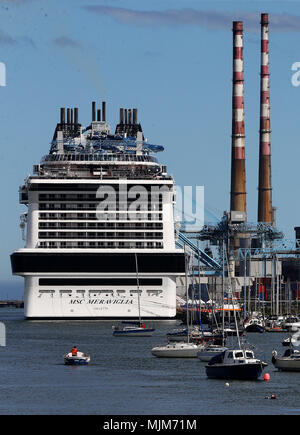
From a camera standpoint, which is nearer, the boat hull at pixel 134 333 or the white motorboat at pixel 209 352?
the white motorboat at pixel 209 352

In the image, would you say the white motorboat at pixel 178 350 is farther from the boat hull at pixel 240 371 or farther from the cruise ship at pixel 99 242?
the cruise ship at pixel 99 242

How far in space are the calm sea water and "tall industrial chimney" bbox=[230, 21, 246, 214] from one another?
6463cm

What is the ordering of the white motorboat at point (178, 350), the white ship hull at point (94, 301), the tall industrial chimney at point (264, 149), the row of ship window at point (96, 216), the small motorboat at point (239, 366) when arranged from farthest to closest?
the tall industrial chimney at point (264, 149), the row of ship window at point (96, 216), the white ship hull at point (94, 301), the white motorboat at point (178, 350), the small motorboat at point (239, 366)

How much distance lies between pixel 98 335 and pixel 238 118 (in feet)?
200

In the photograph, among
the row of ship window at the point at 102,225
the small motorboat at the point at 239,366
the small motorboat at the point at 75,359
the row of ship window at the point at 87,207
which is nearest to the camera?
the small motorboat at the point at 239,366

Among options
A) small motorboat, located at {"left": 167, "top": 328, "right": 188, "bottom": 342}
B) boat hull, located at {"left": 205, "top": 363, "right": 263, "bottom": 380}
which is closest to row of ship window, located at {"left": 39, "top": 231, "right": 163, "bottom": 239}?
small motorboat, located at {"left": 167, "top": 328, "right": 188, "bottom": 342}

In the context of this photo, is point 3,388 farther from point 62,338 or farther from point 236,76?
point 236,76

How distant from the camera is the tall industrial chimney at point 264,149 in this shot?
492 feet

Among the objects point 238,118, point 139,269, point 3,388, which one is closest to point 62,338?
point 139,269

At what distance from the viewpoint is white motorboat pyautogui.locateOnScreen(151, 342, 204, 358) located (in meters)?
70.4

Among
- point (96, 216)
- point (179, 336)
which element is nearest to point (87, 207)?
point (96, 216)

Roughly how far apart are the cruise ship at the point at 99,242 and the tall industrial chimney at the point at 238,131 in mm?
32901

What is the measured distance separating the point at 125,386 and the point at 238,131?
94.7 m

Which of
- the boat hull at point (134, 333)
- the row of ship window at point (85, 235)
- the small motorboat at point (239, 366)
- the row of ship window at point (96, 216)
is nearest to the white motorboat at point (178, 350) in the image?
the small motorboat at point (239, 366)
